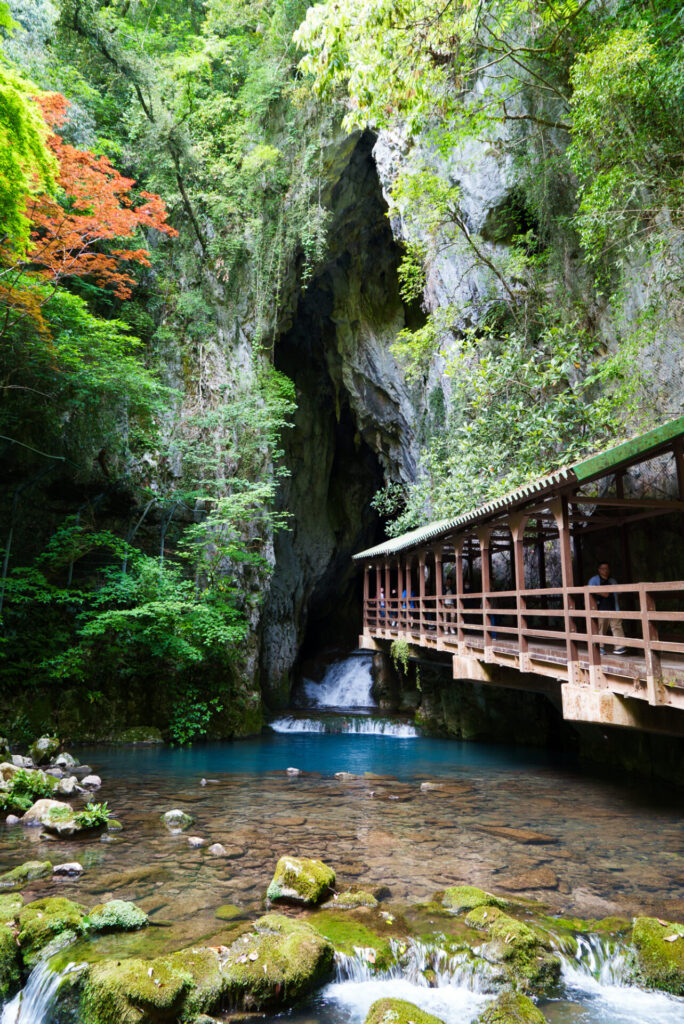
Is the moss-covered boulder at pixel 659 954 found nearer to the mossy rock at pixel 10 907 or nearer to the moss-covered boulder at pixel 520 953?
the moss-covered boulder at pixel 520 953

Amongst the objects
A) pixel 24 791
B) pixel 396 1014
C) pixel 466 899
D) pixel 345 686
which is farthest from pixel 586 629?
pixel 345 686

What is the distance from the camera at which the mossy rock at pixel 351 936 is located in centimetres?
457

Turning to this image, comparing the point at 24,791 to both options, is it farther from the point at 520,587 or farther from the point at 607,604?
the point at 607,604

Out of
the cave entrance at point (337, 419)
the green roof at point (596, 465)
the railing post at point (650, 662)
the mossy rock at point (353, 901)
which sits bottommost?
the mossy rock at point (353, 901)

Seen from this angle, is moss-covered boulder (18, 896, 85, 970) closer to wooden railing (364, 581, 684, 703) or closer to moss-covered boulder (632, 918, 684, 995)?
moss-covered boulder (632, 918, 684, 995)

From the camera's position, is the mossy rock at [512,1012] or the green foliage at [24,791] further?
the green foliage at [24,791]

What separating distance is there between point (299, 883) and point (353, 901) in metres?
0.52

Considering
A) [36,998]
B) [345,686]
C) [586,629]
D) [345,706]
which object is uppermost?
Answer: [586,629]

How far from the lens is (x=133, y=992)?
380 cm

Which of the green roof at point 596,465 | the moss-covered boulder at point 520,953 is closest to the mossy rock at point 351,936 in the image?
the moss-covered boulder at point 520,953

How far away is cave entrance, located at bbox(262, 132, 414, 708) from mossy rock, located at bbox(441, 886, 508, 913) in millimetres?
Result: 13432

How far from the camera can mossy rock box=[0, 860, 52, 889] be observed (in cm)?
555

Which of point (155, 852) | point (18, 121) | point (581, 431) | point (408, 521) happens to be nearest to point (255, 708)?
point (408, 521)

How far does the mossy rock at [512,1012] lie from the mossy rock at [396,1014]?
42 cm
